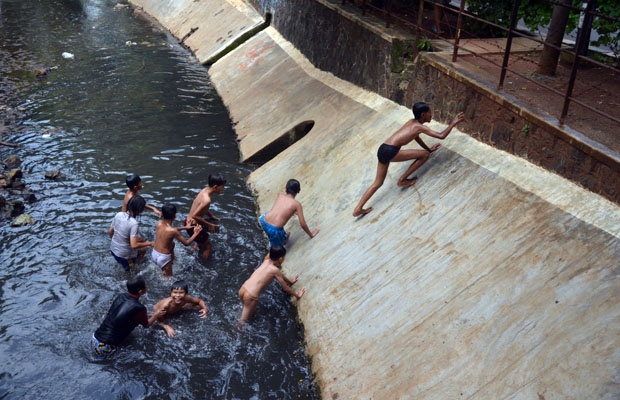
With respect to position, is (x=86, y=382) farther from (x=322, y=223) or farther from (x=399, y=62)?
(x=399, y=62)

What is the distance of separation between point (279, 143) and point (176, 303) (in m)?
5.74

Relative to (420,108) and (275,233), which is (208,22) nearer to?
(275,233)

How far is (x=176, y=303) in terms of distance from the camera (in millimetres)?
7473

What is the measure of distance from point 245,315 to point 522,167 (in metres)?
4.06

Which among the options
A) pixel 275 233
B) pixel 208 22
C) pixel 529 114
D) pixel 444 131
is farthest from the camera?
pixel 208 22

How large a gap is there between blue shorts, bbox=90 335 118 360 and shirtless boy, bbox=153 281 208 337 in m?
0.70

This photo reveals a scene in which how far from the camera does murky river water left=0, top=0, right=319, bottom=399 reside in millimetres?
6773

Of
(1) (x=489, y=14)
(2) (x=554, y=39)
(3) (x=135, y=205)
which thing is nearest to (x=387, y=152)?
(3) (x=135, y=205)

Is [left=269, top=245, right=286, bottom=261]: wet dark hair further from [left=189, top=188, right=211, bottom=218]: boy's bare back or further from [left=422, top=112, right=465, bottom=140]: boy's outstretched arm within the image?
[left=422, top=112, right=465, bottom=140]: boy's outstretched arm

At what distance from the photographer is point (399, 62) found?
10430mm

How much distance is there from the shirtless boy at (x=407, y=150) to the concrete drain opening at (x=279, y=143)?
14.0ft

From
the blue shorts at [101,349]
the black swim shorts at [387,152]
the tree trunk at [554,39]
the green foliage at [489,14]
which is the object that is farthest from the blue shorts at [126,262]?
the green foliage at [489,14]

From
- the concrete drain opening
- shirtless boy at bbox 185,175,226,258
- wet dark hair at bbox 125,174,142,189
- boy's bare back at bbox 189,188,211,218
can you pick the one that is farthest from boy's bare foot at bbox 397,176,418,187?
the concrete drain opening

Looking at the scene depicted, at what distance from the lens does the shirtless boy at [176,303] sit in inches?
291
